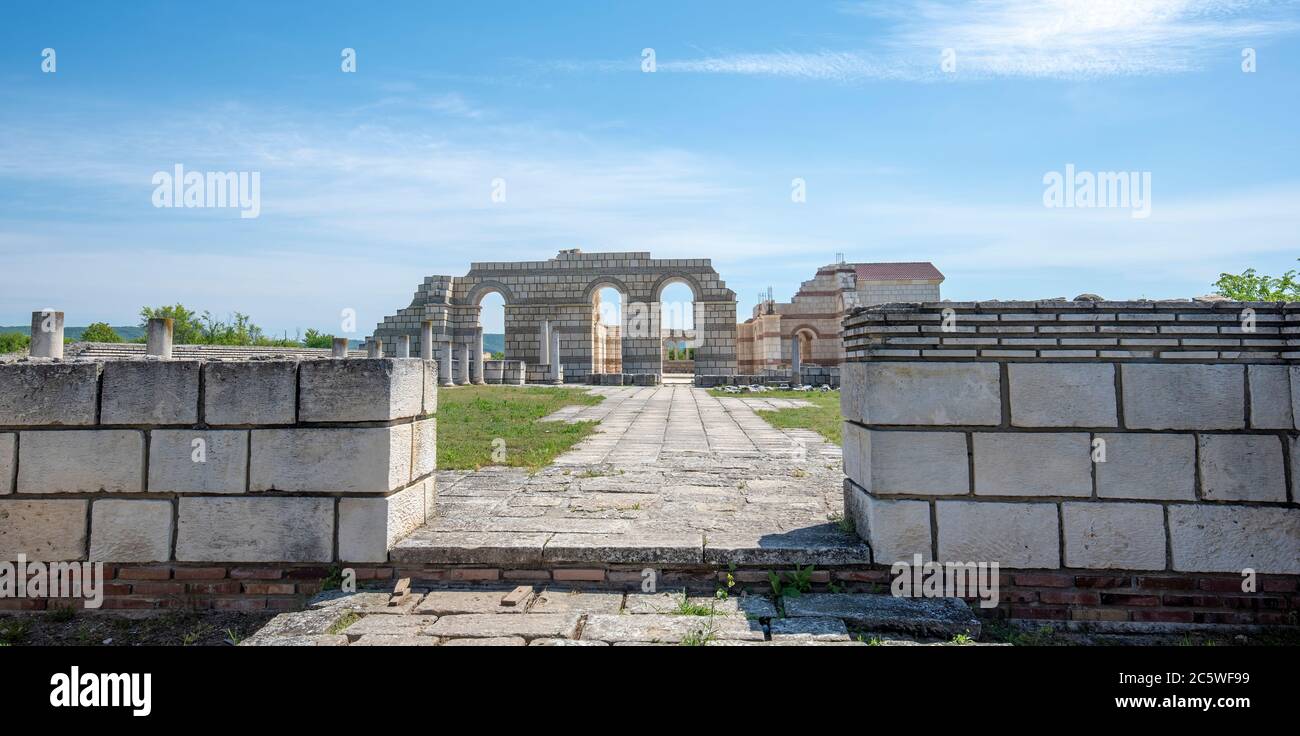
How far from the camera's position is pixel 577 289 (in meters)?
31.4

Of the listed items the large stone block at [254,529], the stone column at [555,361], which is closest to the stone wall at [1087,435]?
the large stone block at [254,529]

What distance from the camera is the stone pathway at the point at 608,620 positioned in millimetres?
2715

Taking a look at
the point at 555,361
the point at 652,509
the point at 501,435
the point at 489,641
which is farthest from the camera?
the point at 555,361

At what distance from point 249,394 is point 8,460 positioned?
1328 mm

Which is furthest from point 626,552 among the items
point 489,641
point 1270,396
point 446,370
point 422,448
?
point 446,370

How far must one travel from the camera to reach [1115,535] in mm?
3225

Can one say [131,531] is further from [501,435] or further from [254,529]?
[501,435]

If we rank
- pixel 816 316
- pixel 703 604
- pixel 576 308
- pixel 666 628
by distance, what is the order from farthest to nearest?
1. pixel 816 316
2. pixel 576 308
3. pixel 703 604
4. pixel 666 628

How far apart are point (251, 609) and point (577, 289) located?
28.4 metres

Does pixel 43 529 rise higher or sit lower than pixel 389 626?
higher

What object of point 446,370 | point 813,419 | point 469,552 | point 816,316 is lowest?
point 469,552

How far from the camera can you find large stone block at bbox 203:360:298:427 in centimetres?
349
